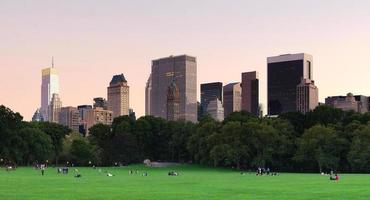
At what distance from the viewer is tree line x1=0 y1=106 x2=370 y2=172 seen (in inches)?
3339

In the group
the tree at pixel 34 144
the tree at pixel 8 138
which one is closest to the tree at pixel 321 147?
the tree at pixel 34 144

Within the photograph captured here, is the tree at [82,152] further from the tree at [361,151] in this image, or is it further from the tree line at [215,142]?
the tree at [361,151]

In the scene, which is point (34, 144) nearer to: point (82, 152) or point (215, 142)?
point (82, 152)

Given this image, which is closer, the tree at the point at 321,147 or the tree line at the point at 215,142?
the tree at the point at 321,147

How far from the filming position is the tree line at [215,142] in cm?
8481

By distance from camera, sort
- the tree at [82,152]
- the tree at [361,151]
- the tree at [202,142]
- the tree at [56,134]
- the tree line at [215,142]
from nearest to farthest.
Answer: the tree at [361,151] < the tree line at [215,142] < the tree at [202,142] < the tree at [82,152] < the tree at [56,134]

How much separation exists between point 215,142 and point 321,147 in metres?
17.5

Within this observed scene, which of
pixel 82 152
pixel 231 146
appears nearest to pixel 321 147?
pixel 231 146

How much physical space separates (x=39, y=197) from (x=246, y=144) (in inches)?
2525

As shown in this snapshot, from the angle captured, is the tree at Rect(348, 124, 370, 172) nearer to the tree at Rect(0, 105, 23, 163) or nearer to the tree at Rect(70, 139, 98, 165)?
the tree at Rect(70, 139, 98, 165)

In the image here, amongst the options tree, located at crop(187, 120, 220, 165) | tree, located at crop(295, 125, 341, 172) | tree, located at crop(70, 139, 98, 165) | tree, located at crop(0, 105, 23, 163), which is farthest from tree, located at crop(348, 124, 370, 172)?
tree, located at crop(0, 105, 23, 163)

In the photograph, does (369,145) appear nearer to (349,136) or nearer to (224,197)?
(349,136)

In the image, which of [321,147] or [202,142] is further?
[202,142]

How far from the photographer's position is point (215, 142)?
93.8 meters
